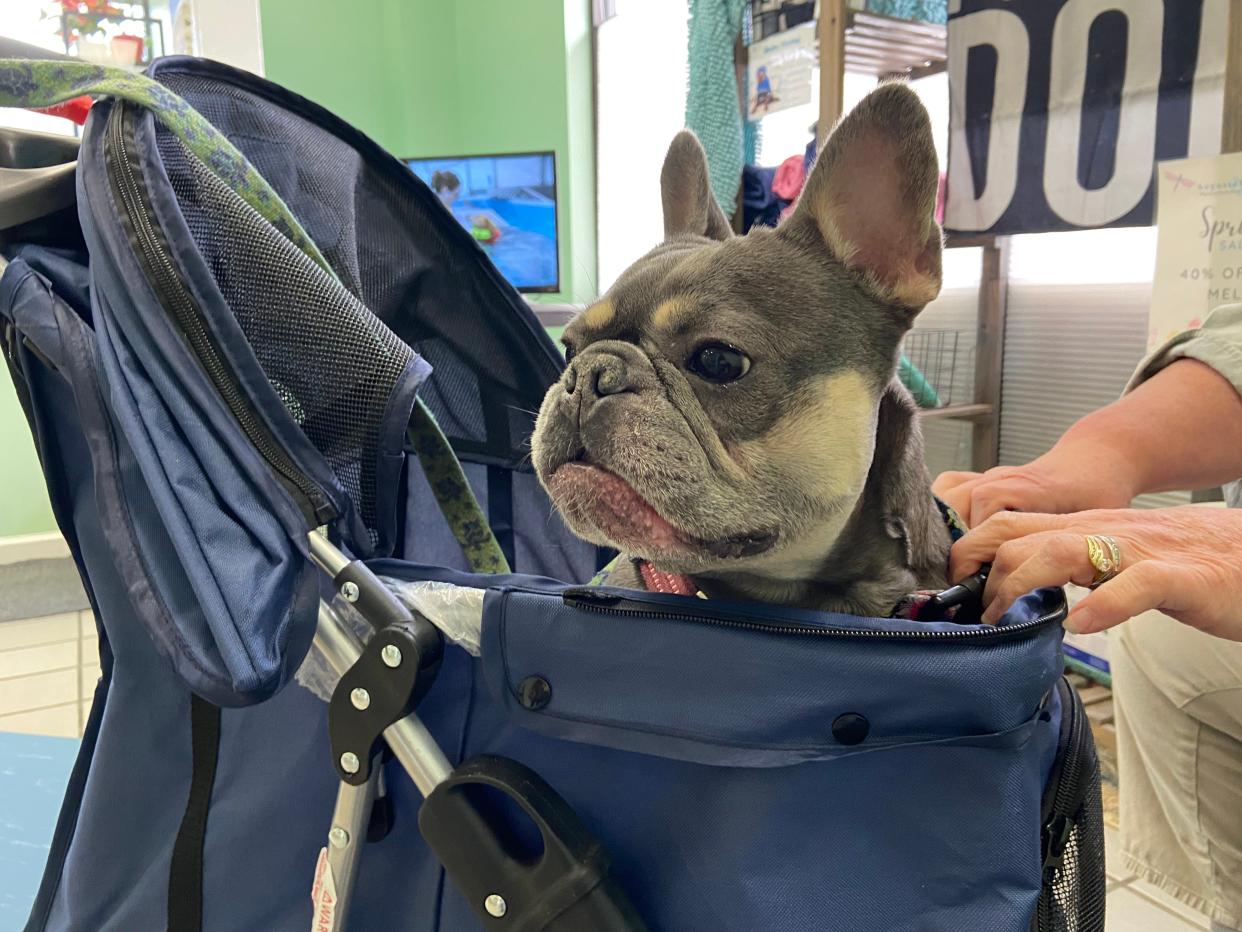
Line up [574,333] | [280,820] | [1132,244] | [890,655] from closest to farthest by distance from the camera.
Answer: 1. [890,655]
2. [280,820]
3. [574,333]
4. [1132,244]

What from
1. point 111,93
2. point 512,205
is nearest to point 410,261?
point 111,93

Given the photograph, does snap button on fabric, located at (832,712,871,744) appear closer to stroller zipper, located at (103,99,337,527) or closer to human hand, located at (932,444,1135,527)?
stroller zipper, located at (103,99,337,527)

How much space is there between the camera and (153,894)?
28.1 inches

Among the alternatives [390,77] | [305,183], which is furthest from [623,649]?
[390,77]

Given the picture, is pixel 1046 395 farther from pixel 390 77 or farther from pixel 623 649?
pixel 390 77

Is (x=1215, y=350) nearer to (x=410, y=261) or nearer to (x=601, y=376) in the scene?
(x=601, y=376)

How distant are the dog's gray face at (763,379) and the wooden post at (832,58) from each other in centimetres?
133

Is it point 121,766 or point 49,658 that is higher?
point 121,766

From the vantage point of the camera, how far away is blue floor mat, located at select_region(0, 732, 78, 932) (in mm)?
1243

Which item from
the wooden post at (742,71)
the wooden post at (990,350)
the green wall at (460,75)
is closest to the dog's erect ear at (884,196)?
the wooden post at (990,350)

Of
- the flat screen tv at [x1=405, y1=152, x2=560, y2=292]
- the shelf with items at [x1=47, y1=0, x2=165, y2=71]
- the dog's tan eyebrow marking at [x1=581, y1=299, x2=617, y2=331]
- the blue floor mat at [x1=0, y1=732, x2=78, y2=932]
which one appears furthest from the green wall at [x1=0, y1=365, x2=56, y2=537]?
the dog's tan eyebrow marking at [x1=581, y1=299, x2=617, y2=331]

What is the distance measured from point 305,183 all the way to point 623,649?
63 centimetres

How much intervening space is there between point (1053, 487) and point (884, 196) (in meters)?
0.42

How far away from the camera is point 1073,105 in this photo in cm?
A: 179
